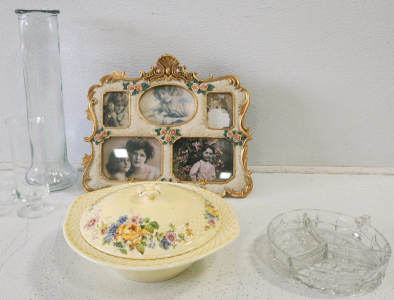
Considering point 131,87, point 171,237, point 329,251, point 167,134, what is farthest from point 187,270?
point 131,87

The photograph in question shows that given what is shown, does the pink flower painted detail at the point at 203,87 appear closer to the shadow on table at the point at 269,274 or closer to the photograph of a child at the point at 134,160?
the photograph of a child at the point at 134,160

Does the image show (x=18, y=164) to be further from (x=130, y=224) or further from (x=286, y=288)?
(x=286, y=288)

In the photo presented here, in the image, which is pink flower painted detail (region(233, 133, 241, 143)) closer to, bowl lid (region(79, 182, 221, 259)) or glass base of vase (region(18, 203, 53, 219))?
bowl lid (region(79, 182, 221, 259))

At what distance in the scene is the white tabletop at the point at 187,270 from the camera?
54 cm

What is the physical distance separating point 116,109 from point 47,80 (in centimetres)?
20

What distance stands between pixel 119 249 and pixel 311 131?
2.25ft

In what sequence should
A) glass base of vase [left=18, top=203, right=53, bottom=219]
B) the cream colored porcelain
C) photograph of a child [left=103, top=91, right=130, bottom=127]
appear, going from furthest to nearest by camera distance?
1. photograph of a child [left=103, top=91, right=130, bottom=127]
2. glass base of vase [left=18, top=203, right=53, bottom=219]
3. the cream colored porcelain

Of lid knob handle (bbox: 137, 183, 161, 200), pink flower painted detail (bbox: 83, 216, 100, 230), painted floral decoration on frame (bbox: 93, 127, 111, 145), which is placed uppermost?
painted floral decoration on frame (bbox: 93, 127, 111, 145)

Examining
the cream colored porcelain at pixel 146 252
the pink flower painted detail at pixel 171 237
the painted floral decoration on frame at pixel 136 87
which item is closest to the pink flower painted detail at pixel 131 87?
the painted floral decoration on frame at pixel 136 87

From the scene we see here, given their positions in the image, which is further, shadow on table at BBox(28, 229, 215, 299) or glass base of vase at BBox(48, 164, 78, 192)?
glass base of vase at BBox(48, 164, 78, 192)

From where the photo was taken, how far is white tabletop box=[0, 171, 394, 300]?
A: 537mm

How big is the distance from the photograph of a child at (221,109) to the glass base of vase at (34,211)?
17.3 inches

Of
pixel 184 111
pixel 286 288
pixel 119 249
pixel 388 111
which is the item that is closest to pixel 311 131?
pixel 388 111

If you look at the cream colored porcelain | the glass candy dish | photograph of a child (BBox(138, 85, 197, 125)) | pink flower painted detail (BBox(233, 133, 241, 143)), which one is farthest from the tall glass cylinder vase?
the glass candy dish
